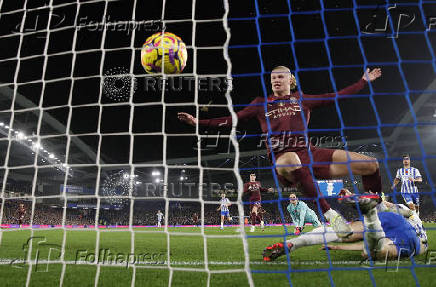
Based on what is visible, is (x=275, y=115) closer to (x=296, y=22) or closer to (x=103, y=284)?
(x=103, y=284)

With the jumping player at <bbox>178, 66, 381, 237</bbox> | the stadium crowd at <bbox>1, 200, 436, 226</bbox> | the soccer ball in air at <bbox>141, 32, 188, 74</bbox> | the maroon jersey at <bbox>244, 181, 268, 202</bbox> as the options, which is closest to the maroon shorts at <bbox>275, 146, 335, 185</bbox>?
the jumping player at <bbox>178, 66, 381, 237</bbox>

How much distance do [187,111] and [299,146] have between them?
44.8 ft

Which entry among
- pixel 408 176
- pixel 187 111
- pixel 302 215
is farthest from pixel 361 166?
pixel 187 111

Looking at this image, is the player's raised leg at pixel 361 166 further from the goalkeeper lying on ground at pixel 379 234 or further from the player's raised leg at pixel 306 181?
the player's raised leg at pixel 306 181

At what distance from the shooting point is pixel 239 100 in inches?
583

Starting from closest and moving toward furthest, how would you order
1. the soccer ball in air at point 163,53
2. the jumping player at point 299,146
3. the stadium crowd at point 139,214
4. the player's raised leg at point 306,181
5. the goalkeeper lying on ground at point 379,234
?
the goalkeeper lying on ground at point 379,234
the jumping player at point 299,146
the player's raised leg at point 306,181
the soccer ball in air at point 163,53
the stadium crowd at point 139,214

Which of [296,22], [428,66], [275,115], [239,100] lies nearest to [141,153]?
[239,100]

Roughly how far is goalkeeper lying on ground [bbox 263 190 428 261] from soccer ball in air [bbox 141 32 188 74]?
2.50m

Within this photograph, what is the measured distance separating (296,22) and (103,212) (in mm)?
26832

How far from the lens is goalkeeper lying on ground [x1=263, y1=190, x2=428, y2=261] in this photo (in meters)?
3.09

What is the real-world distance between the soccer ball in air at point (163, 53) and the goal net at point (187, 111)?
0.63 ft

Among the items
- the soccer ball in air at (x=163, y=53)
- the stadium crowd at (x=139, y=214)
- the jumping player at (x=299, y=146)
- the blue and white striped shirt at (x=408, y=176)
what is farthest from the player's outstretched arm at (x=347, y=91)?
the stadium crowd at (x=139, y=214)

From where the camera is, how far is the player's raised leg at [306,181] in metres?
3.42

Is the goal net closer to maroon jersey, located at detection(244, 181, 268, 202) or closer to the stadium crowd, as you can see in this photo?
the stadium crowd
